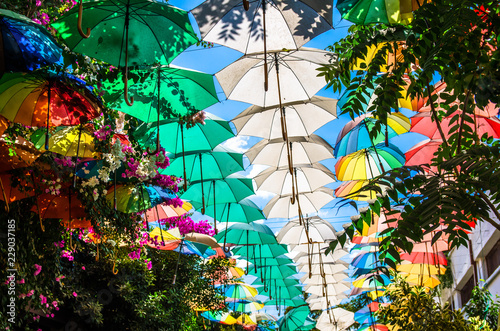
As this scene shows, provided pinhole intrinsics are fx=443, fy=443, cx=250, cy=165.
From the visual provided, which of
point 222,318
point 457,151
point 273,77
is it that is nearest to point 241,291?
point 222,318

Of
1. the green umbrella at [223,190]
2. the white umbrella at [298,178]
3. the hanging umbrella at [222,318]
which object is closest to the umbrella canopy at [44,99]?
the green umbrella at [223,190]

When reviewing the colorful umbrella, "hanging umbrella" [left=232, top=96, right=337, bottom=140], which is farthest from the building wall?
the colorful umbrella

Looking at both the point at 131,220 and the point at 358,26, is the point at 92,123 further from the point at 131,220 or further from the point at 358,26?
the point at 358,26

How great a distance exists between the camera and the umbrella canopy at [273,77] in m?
6.43

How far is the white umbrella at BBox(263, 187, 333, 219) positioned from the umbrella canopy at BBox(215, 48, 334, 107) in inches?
166

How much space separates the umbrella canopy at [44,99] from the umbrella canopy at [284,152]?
428 centimetres

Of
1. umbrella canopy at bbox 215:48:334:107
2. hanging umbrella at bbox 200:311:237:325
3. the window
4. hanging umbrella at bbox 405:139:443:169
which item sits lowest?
the window

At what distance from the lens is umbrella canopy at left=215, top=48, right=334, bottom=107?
643cm

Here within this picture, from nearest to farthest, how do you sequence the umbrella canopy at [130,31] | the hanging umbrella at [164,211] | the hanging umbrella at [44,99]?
the umbrella canopy at [130,31], the hanging umbrella at [44,99], the hanging umbrella at [164,211]

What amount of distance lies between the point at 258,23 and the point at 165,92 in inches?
60.9

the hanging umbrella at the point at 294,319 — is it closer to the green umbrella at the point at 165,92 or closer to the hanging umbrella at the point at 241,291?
the hanging umbrella at the point at 241,291

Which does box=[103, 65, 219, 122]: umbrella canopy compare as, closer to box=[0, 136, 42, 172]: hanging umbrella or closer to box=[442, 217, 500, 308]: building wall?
box=[0, 136, 42, 172]: hanging umbrella

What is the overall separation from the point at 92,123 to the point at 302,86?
10.00 feet

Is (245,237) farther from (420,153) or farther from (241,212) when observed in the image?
(420,153)
